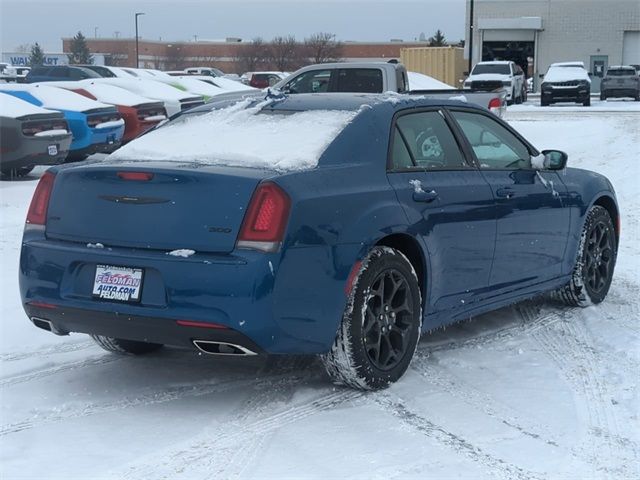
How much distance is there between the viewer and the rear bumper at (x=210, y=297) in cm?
450

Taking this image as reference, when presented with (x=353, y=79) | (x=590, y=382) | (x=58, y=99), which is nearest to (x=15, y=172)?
(x=58, y=99)

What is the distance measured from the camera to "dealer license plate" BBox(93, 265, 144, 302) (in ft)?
15.3

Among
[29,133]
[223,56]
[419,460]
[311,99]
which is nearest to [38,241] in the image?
[311,99]

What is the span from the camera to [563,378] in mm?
5461

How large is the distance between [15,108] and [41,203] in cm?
956

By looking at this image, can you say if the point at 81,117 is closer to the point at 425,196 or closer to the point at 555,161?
the point at 555,161

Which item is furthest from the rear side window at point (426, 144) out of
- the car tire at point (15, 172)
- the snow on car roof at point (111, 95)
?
the snow on car roof at point (111, 95)

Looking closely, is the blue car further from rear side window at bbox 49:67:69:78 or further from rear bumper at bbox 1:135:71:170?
rear side window at bbox 49:67:69:78

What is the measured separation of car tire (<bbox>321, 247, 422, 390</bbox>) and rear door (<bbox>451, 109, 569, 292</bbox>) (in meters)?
0.95

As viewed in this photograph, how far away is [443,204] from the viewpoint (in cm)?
554

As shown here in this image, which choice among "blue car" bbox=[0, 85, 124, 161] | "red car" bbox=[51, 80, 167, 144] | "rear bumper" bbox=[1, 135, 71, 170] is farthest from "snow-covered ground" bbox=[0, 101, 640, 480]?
"red car" bbox=[51, 80, 167, 144]

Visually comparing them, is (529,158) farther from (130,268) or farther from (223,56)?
(223,56)

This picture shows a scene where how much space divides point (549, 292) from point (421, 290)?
193cm

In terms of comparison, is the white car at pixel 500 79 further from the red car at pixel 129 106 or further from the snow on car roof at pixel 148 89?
the red car at pixel 129 106
